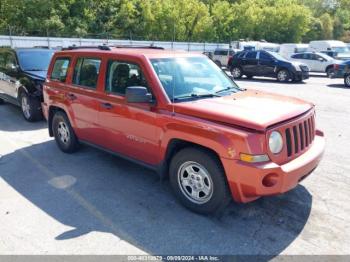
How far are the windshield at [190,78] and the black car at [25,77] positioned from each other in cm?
480

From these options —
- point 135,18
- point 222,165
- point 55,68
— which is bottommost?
point 222,165

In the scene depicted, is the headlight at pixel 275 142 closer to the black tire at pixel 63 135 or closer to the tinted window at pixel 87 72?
the tinted window at pixel 87 72

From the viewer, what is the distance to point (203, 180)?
3.79m

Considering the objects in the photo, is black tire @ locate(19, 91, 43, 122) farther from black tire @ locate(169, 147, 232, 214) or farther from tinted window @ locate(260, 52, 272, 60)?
tinted window @ locate(260, 52, 272, 60)

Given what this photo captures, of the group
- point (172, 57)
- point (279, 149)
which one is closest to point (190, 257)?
point (279, 149)

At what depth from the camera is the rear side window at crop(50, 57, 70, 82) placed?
5.72 meters

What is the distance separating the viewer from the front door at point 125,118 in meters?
4.21

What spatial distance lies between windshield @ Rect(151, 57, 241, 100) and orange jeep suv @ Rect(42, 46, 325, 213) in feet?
0.05

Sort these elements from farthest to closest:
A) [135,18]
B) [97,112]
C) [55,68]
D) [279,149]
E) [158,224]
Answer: [135,18], [55,68], [97,112], [158,224], [279,149]

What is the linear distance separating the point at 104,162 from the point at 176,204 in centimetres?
190

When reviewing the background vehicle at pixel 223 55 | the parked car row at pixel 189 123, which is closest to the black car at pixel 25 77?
the parked car row at pixel 189 123

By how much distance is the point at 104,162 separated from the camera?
220 inches

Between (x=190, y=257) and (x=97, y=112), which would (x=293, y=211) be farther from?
(x=97, y=112)

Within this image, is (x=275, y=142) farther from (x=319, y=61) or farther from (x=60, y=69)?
(x=319, y=61)
